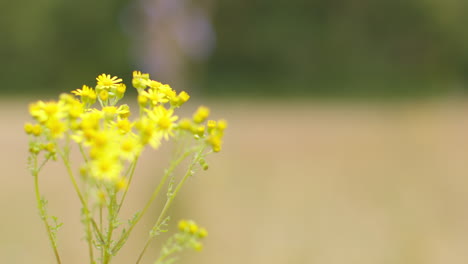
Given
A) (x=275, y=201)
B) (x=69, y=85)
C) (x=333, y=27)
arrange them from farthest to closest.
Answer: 1. (x=333, y=27)
2. (x=69, y=85)
3. (x=275, y=201)

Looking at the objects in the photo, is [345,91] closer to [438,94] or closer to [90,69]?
[438,94]

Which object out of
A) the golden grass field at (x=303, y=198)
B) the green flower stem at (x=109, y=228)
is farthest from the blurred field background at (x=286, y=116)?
the green flower stem at (x=109, y=228)

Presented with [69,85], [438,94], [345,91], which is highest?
[69,85]

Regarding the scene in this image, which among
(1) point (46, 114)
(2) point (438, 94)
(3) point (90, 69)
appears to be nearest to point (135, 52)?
(3) point (90, 69)

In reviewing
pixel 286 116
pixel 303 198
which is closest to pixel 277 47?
pixel 286 116

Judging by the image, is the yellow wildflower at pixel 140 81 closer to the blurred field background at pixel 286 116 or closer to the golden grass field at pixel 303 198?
the blurred field background at pixel 286 116

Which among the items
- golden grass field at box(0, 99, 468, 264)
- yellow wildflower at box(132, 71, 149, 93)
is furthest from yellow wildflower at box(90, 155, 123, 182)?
golden grass field at box(0, 99, 468, 264)

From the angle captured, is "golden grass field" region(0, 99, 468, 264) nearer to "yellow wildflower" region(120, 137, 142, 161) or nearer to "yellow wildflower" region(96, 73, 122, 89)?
"yellow wildflower" region(96, 73, 122, 89)
